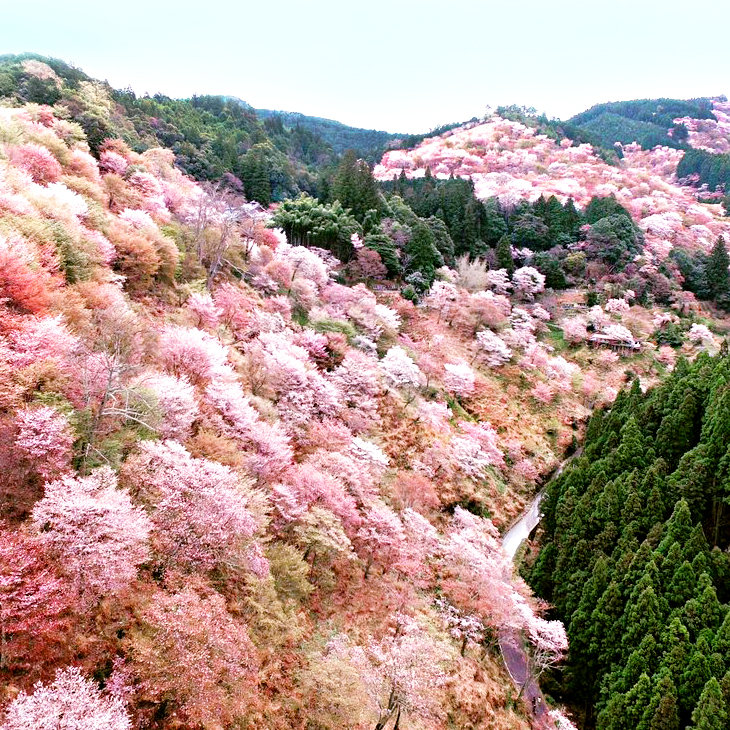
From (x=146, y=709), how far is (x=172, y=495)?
5.78m

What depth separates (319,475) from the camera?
2220 cm

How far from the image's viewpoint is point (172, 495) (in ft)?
50.1

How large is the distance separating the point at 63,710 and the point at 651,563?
81.0 ft

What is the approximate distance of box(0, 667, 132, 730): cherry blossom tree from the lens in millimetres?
9422

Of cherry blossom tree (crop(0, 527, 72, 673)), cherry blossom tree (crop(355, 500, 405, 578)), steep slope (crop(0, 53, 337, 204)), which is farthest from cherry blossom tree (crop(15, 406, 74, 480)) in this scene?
steep slope (crop(0, 53, 337, 204))

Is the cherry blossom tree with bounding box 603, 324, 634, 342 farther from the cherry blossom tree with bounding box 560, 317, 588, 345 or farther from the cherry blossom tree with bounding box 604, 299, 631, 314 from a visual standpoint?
the cherry blossom tree with bounding box 604, 299, 631, 314

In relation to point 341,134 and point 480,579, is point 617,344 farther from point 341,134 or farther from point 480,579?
point 341,134

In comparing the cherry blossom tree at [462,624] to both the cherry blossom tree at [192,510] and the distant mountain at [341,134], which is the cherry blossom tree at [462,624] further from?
the distant mountain at [341,134]

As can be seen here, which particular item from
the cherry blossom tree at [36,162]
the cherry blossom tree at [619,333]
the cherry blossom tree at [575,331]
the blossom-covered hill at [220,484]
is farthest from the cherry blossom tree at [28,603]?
the cherry blossom tree at [619,333]

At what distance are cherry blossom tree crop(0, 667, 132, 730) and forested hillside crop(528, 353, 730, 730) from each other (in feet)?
67.8

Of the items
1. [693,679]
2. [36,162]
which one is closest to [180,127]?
[36,162]

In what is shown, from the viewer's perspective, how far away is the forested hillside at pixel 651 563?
1962 cm

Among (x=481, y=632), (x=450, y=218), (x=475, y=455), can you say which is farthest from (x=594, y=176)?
(x=481, y=632)

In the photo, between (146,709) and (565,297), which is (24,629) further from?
(565,297)
